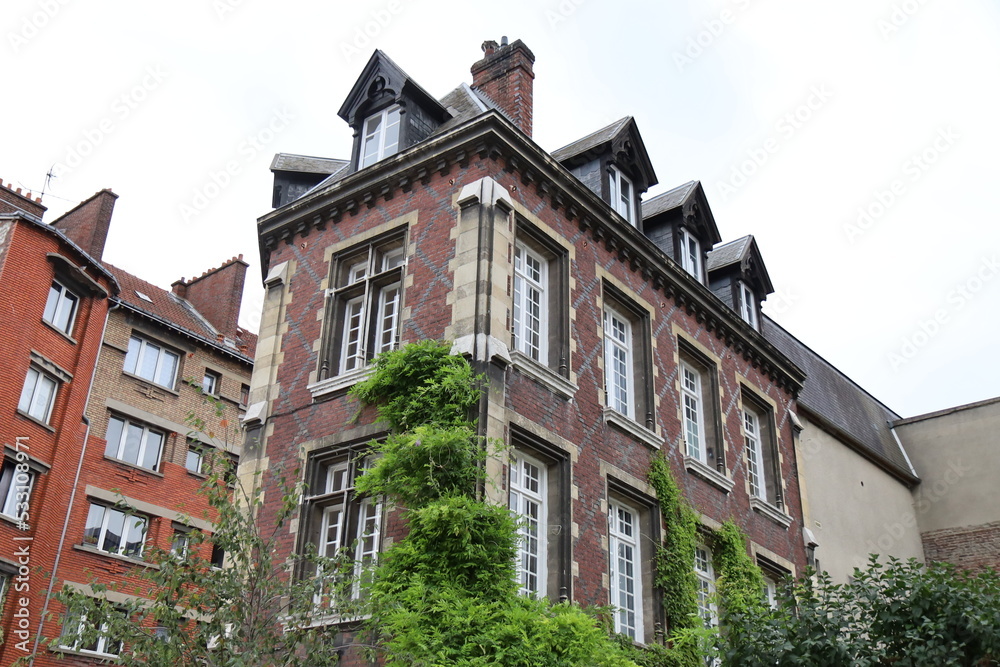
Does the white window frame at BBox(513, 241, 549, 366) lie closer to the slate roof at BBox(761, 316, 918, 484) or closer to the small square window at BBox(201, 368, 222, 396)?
the slate roof at BBox(761, 316, 918, 484)

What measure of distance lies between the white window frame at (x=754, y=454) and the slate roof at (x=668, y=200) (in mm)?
4037

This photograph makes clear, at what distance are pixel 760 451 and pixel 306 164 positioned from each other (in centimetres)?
974

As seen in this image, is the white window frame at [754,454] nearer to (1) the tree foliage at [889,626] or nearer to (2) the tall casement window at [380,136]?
(1) the tree foliage at [889,626]

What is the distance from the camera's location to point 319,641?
9781 mm

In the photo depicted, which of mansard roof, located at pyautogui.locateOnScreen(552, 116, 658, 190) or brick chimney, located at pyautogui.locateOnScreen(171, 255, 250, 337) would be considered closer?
mansard roof, located at pyautogui.locateOnScreen(552, 116, 658, 190)

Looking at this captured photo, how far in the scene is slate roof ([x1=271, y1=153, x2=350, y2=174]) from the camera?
17.1 metres

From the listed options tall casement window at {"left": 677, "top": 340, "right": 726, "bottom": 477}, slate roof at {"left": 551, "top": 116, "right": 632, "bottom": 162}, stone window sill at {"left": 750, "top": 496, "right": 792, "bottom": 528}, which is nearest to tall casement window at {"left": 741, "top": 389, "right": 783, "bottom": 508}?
stone window sill at {"left": 750, "top": 496, "right": 792, "bottom": 528}

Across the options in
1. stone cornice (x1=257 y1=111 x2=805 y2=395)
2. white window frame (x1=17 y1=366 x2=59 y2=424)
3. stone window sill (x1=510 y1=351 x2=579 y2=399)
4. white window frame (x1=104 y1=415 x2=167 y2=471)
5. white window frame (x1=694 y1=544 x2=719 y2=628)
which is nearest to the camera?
stone window sill (x1=510 y1=351 x2=579 y2=399)

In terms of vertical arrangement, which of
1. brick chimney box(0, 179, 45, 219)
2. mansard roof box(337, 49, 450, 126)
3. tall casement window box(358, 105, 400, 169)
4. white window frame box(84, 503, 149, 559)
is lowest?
white window frame box(84, 503, 149, 559)

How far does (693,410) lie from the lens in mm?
17484

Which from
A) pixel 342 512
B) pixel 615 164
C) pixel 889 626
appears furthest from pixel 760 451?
pixel 342 512

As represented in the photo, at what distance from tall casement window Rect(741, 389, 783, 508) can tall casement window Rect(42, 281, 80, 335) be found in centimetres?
1588

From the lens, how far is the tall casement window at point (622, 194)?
16812 millimetres

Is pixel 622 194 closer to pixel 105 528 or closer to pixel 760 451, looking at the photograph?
pixel 760 451
